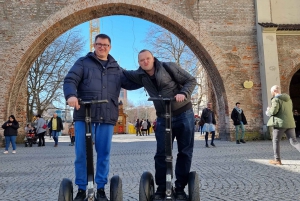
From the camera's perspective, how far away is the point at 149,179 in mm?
3188

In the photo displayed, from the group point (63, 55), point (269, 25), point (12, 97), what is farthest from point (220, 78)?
point (63, 55)

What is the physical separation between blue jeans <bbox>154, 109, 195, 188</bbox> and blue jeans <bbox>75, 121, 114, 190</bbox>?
55 centimetres

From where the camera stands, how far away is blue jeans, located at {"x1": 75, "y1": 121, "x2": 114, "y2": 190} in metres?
3.07

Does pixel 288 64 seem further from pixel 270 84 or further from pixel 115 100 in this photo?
pixel 115 100

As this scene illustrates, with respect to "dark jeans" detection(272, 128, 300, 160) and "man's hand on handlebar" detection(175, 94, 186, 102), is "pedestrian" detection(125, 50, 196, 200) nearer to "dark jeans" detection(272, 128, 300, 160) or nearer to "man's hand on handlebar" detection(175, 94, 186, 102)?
"man's hand on handlebar" detection(175, 94, 186, 102)

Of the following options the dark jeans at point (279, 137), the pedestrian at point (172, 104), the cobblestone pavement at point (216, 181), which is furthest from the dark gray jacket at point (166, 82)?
the dark jeans at point (279, 137)

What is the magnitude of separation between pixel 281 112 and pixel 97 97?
472 centimetres

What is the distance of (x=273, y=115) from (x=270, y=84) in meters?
7.50

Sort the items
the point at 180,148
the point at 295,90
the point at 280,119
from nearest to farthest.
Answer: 1. the point at 180,148
2. the point at 280,119
3. the point at 295,90

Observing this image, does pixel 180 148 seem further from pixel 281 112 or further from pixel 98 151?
pixel 281 112

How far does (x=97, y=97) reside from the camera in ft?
10.4

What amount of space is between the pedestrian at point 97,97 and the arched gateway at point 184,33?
11.1 meters

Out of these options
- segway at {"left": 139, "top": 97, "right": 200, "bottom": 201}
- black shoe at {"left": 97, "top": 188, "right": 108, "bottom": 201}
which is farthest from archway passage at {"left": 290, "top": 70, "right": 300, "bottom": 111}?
black shoe at {"left": 97, "top": 188, "right": 108, "bottom": 201}

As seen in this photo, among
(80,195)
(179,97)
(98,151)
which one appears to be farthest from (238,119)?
(80,195)
